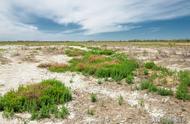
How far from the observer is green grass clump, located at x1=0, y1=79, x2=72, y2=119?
10539 mm

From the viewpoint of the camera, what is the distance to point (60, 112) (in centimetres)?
1051

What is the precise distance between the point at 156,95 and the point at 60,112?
542cm

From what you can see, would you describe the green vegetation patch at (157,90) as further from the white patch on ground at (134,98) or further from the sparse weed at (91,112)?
the sparse weed at (91,112)

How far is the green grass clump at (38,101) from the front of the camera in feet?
34.6

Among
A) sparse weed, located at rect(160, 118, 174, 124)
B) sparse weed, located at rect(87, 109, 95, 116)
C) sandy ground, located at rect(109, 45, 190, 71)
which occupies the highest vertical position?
sandy ground, located at rect(109, 45, 190, 71)

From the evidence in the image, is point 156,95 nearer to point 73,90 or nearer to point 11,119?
point 73,90

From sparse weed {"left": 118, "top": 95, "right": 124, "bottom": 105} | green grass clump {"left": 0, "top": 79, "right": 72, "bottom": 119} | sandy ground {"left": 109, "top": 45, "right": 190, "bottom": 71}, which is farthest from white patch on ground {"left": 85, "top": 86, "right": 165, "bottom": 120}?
sandy ground {"left": 109, "top": 45, "right": 190, "bottom": 71}

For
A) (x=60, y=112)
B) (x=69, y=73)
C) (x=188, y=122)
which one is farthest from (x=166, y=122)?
(x=69, y=73)

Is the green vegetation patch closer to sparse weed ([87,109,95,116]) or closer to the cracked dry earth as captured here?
the cracked dry earth

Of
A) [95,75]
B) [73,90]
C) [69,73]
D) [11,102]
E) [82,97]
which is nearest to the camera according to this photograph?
[11,102]

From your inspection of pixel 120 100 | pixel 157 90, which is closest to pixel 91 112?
pixel 120 100

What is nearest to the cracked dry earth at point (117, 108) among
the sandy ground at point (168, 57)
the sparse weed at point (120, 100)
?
the sparse weed at point (120, 100)

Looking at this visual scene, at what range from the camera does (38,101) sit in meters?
11.6

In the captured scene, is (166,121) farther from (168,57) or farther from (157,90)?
(168,57)
